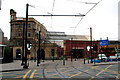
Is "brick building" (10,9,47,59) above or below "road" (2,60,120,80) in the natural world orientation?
above

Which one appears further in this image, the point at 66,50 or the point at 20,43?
the point at 66,50

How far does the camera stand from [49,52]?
208 feet

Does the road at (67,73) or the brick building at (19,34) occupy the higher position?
the brick building at (19,34)

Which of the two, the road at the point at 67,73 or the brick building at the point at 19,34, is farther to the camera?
the brick building at the point at 19,34

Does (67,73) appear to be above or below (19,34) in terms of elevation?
below

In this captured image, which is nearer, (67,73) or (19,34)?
(67,73)

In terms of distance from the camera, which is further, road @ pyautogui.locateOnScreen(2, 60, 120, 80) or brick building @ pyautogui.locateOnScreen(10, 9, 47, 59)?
brick building @ pyautogui.locateOnScreen(10, 9, 47, 59)

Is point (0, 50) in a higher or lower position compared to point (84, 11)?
lower

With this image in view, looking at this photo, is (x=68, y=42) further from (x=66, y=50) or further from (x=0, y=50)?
(x=0, y=50)

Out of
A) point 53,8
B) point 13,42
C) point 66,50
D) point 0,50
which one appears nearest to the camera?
point 53,8

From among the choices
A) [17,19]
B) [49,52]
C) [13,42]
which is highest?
[17,19]

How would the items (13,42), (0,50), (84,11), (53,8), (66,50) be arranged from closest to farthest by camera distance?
(84,11)
(53,8)
(0,50)
(13,42)
(66,50)

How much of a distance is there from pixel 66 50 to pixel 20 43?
736 inches

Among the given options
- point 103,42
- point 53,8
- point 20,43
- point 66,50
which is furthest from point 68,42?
point 53,8
